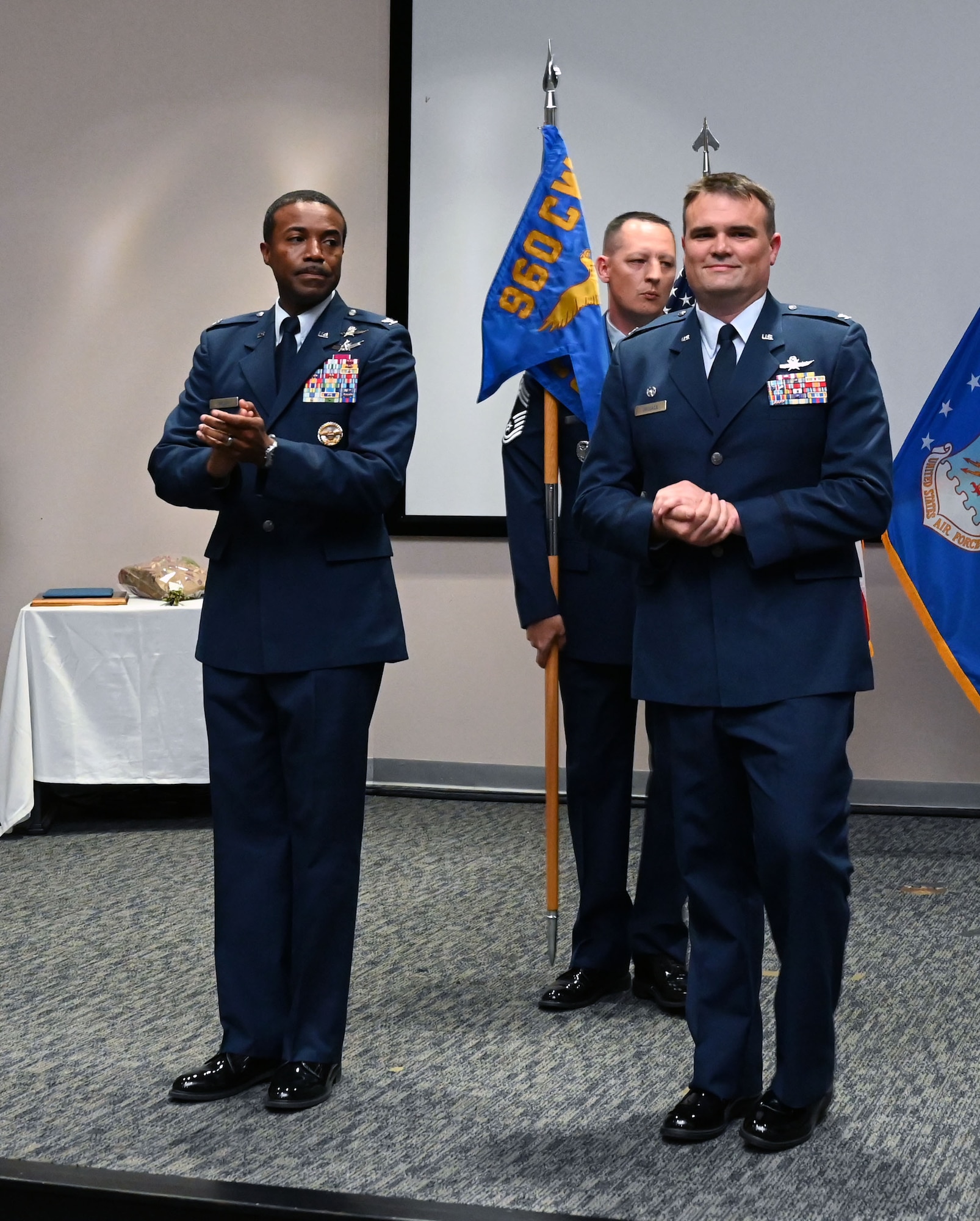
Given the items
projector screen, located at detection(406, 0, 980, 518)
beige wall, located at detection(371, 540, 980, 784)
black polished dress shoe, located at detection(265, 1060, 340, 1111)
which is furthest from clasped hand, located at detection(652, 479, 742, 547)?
beige wall, located at detection(371, 540, 980, 784)

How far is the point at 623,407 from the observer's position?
238cm

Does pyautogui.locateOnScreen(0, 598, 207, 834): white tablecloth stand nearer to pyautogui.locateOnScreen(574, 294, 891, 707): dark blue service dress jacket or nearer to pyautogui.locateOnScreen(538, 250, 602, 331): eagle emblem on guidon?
pyautogui.locateOnScreen(538, 250, 602, 331): eagle emblem on guidon

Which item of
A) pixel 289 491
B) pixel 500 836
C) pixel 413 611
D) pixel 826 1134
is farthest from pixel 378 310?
pixel 826 1134

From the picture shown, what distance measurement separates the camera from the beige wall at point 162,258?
548 centimetres

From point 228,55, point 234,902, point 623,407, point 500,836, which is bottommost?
point 500,836

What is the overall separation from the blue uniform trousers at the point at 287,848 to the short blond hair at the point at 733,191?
0.96 m

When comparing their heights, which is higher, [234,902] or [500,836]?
[234,902]

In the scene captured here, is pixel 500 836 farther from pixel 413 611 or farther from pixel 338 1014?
pixel 338 1014

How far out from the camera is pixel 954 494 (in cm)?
453

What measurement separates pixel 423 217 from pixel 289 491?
10.7ft

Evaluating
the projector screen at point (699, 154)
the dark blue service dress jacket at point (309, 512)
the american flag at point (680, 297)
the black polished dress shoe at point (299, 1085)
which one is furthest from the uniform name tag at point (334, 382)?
the projector screen at point (699, 154)

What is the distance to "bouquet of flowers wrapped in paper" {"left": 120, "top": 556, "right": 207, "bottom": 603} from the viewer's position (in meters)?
4.97

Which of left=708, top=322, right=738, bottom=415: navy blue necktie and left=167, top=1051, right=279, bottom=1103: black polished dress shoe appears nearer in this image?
left=708, top=322, right=738, bottom=415: navy blue necktie

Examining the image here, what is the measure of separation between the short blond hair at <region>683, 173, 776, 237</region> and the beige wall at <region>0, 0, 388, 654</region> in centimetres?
343
